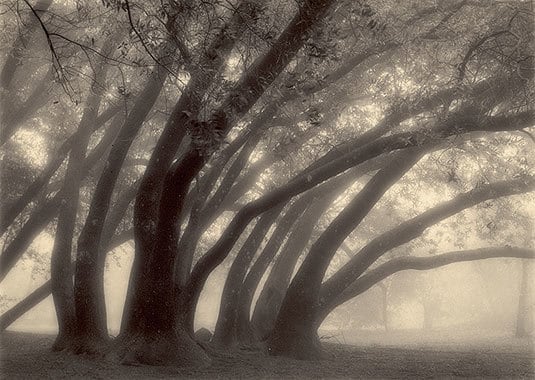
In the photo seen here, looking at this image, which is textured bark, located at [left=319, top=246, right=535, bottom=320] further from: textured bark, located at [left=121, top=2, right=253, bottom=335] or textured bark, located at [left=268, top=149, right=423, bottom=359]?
textured bark, located at [left=121, top=2, right=253, bottom=335]

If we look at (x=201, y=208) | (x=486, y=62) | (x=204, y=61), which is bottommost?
(x=201, y=208)

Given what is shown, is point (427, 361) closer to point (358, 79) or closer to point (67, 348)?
point (358, 79)

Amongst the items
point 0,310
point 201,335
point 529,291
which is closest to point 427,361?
point 201,335

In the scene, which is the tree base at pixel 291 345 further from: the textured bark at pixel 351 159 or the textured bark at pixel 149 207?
the textured bark at pixel 149 207

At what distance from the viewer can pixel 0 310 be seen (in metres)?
24.1

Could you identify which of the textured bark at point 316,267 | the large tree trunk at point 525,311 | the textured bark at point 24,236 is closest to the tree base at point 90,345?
the textured bark at point 316,267

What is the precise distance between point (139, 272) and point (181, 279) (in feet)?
2.80

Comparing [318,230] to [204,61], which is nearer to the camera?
[204,61]

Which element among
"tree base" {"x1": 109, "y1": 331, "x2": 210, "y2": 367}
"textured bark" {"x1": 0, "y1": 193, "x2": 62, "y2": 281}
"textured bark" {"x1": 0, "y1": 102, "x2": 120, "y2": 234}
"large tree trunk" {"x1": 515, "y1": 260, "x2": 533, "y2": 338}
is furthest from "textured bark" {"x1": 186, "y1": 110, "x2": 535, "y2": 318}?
"large tree trunk" {"x1": 515, "y1": 260, "x2": 533, "y2": 338}

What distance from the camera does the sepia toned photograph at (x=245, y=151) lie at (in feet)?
21.6

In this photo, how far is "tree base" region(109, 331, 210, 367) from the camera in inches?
309

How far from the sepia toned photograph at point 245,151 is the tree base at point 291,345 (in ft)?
0.12

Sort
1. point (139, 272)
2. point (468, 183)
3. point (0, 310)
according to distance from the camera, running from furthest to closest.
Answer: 1. point (0, 310)
2. point (468, 183)
3. point (139, 272)

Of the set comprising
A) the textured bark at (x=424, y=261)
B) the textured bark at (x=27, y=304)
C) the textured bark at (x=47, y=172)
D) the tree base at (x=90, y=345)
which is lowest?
the tree base at (x=90, y=345)
